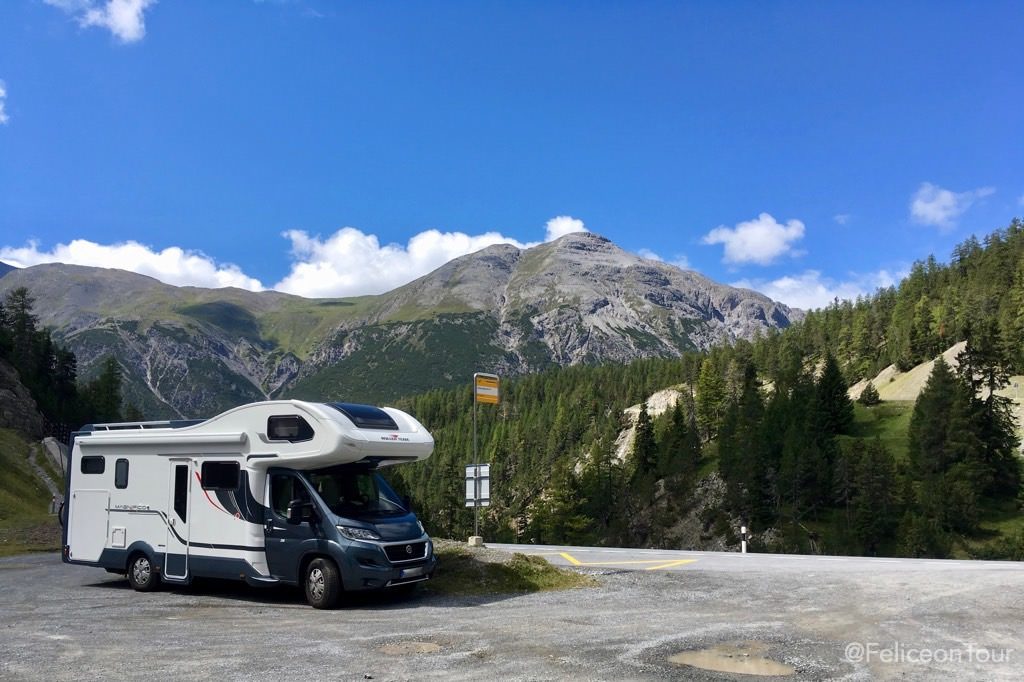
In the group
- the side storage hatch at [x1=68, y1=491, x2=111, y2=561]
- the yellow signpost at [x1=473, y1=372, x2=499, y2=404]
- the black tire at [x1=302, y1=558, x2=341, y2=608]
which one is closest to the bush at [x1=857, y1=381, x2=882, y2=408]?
the yellow signpost at [x1=473, y1=372, x2=499, y2=404]

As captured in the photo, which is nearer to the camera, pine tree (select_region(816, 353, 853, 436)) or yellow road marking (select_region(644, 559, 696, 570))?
yellow road marking (select_region(644, 559, 696, 570))

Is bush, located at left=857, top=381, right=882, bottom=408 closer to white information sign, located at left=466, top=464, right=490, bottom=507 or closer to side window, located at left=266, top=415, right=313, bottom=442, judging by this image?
white information sign, located at left=466, top=464, right=490, bottom=507

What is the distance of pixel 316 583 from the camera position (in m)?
13.3

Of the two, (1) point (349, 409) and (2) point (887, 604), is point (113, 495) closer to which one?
(1) point (349, 409)

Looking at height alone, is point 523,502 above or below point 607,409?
below

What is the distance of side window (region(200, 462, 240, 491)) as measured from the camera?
14.4 metres

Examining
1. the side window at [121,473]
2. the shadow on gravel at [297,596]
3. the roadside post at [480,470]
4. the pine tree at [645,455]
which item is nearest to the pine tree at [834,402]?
the pine tree at [645,455]

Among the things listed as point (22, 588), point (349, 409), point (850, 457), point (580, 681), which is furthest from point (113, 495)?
point (850, 457)

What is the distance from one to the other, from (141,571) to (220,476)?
3358mm

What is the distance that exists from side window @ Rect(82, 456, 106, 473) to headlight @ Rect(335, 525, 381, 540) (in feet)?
23.6

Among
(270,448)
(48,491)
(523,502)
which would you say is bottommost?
(523,502)

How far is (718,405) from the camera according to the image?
12875cm

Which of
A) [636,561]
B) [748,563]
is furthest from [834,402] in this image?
[636,561]

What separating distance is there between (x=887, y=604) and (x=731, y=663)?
5248mm
